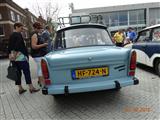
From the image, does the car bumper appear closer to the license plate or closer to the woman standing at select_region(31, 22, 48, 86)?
the license plate

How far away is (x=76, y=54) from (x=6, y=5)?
33.5 m

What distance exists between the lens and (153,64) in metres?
6.89

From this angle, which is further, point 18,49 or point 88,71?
point 18,49

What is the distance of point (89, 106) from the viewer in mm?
4473

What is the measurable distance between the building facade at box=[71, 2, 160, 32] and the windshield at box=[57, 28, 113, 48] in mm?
34634

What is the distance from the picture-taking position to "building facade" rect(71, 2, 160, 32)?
39.6m

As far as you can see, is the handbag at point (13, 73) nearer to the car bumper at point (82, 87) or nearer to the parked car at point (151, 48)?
the car bumper at point (82, 87)

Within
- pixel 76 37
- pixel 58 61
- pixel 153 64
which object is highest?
pixel 76 37

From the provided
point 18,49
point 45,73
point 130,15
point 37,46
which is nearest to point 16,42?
A: point 18,49

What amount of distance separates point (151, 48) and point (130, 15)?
116ft

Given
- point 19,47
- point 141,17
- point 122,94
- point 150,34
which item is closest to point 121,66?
point 122,94

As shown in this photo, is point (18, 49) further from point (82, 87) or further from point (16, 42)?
point (82, 87)

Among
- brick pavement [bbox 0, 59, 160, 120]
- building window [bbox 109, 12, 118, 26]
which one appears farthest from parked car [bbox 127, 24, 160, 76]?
building window [bbox 109, 12, 118, 26]

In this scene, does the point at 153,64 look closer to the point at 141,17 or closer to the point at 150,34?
the point at 150,34
